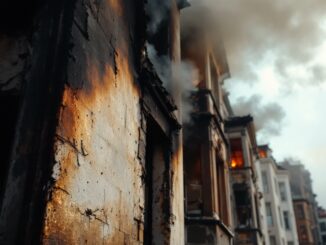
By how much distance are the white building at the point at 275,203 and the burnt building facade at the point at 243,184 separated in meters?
13.2

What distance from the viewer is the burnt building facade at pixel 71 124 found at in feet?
10.0

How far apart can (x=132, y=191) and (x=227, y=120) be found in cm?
1548

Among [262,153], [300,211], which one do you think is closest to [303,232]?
[300,211]

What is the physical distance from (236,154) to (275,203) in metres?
15.4

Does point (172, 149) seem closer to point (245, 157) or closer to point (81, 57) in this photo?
point (81, 57)

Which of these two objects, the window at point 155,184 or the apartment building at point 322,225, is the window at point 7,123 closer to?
the window at point 155,184

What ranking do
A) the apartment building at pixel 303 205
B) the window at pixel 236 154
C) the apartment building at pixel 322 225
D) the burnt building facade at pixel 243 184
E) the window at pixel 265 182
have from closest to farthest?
the burnt building facade at pixel 243 184 < the window at pixel 236 154 < the window at pixel 265 182 < the apartment building at pixel 303 205 < the apartment building at pixel 322 225

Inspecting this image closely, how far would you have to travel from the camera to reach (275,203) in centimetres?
3241

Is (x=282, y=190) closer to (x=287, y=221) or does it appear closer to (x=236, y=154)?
(x=287, y=221)

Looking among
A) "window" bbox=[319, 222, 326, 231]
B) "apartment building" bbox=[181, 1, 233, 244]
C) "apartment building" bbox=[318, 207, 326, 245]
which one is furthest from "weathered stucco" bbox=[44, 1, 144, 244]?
"window" bbox=[319, 222, 326, 231]

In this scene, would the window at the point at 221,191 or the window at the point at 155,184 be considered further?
the window at the point at 221,191

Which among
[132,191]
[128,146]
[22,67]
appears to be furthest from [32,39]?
[132,191]

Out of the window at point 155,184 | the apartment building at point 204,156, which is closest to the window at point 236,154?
the apartment building at point 204,156

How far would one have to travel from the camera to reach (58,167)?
124 inches
